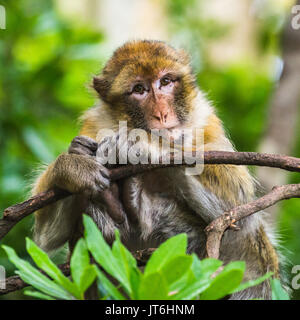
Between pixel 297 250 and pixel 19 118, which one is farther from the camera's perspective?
pixel 19 118

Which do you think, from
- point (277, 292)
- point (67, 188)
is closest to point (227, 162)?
point (277, 292)

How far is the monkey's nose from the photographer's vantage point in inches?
160

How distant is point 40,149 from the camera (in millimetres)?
5996

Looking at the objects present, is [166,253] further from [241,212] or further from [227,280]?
[241,212]

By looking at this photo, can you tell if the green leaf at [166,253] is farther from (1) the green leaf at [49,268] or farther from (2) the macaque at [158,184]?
(2) the macaque at [158,184]

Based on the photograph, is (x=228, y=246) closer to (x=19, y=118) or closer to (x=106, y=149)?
(x=106, y=149)

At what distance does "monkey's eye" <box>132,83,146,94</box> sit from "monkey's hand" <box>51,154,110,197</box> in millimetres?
1031

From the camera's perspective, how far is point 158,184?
4.11 metres

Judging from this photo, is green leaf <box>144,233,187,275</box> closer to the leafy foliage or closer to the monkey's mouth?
the leafy foliage

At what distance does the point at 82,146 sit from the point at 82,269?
190 centimetres
